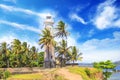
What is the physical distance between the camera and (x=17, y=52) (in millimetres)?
65375

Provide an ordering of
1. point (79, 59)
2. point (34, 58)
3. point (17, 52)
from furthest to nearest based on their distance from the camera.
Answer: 1. point (34, 58)
2. point (17, 52)
3. point (79, 59)

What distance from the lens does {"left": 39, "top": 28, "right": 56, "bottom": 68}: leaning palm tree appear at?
2094 inches

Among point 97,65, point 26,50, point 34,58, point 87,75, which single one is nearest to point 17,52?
point 26,50

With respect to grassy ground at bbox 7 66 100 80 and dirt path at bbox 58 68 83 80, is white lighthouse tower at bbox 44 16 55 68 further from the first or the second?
dirt path at bbox 58 68 83 80

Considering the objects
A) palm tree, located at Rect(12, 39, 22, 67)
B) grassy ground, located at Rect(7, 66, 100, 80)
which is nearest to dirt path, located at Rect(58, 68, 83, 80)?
grassy ground, located at Rect(7, 66, 100, 80)

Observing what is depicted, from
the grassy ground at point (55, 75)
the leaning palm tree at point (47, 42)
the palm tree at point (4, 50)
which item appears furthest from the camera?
the palm tree at point (4, 50)

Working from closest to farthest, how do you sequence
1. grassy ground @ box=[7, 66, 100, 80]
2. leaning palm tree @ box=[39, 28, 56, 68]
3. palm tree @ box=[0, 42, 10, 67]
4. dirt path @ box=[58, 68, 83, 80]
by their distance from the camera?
1. dirt path @ box=[58, 68, 83, 80]
2. grassy ground @ box=[7, 66, 100, 80]
3. leaning palm tree @ box=[39, 28, 56, 68]
4. palm tree @ box=[0, 42, 10, 67]

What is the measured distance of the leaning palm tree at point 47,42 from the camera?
174 feet

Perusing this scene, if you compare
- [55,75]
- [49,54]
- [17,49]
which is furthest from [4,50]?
[55,75]

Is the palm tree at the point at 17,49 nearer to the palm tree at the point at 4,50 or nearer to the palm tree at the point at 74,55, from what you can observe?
the palm tree at the point at 4,50

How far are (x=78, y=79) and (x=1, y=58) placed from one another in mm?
34235

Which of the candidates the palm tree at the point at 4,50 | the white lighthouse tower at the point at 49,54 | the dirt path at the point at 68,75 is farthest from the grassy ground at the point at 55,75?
the palm tree at the point at 4,50

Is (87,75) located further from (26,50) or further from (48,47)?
(26,50)

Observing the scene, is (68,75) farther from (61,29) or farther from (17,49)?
(17,49)
